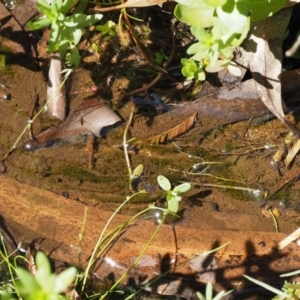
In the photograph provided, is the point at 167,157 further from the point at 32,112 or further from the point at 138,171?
the point at 32,112

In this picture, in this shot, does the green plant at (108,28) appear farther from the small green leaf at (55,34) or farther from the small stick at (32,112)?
the small stick at (32,112)

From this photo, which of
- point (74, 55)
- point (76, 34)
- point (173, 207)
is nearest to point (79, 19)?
point (76, 34)

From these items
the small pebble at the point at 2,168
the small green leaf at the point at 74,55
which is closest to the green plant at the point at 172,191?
the small green leaf at the point at 74,55

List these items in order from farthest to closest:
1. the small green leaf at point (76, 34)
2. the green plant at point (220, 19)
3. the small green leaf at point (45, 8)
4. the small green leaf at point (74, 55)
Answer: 1. the small green leaf at point (74, 55)
2. the small green leaf at point (76, 34)
3. the small green leaf at point (45, 8)
4. the green plant at point (220, 19)

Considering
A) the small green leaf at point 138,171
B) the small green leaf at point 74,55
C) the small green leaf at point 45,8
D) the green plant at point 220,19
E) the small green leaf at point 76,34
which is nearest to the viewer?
the green plant at point 220,19

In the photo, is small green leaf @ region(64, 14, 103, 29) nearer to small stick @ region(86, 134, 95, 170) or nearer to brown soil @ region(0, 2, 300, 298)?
brown soil @ region(0, 2, 300, 298)
